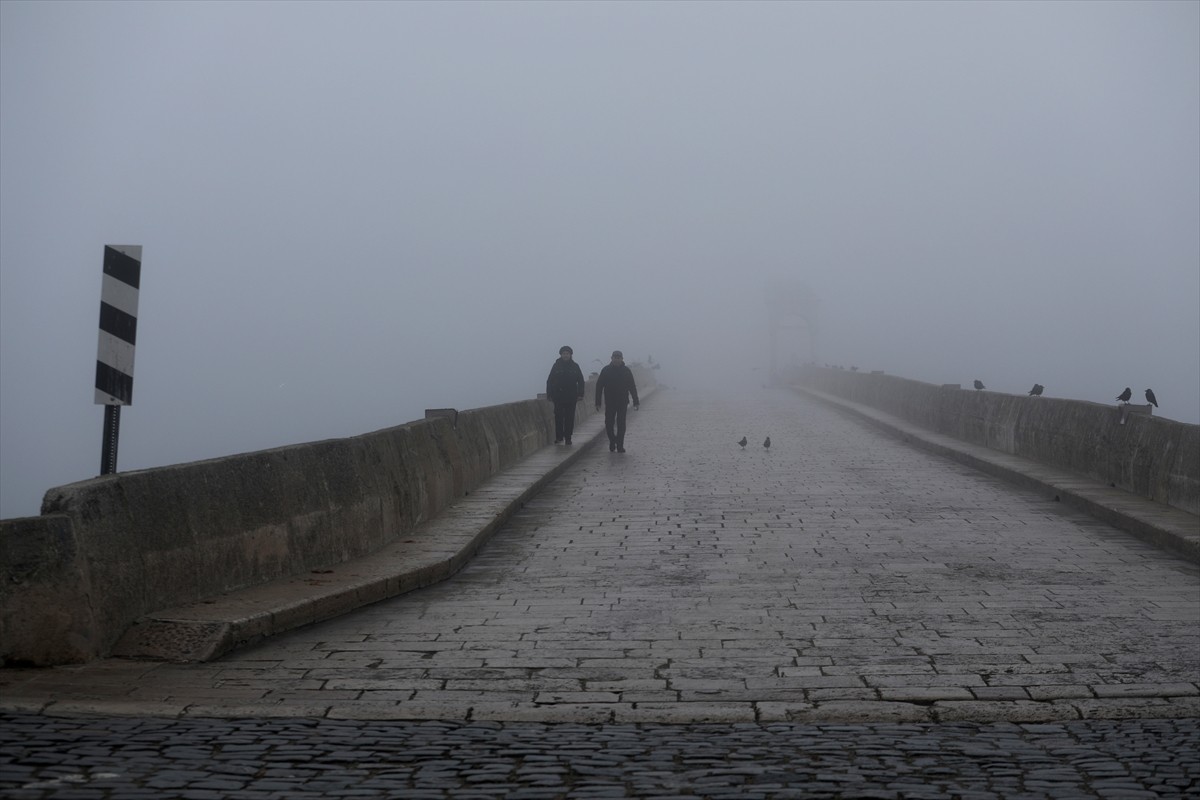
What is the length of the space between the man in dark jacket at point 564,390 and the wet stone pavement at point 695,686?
37.6 feet

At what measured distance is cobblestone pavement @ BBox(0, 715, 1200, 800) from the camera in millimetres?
4852

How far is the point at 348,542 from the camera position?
33.3 ft

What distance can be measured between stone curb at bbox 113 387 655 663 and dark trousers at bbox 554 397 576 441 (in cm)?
934

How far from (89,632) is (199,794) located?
2.38 meters

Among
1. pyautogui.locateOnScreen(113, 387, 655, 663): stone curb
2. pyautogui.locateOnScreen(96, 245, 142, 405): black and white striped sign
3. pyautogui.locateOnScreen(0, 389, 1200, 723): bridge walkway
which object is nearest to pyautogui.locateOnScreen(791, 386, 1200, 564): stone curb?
pyautogui.locateOnScreen(0, 389, 1200, 723): bridge walkway

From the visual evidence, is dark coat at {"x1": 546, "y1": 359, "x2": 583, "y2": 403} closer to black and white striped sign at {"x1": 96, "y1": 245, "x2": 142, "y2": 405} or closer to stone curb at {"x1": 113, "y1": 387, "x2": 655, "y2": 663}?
stone curb at {"x1": 113, "y1": 387, "x2": 655, "y2": 663}

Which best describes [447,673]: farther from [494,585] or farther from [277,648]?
[494,585]

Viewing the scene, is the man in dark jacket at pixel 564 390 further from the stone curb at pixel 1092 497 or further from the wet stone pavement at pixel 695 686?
the wet stone pavement at pixel 695 686

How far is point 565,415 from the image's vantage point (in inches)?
936

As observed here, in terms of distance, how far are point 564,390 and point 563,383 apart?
0.12 meters

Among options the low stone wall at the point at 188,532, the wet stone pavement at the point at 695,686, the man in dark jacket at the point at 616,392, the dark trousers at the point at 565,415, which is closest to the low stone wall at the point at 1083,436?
the wet stone pavement at the point at 695,686

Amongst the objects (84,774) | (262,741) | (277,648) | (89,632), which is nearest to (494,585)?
(277,648)

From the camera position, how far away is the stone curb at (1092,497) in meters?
11.3

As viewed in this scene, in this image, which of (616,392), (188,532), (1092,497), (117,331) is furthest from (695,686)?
(616,392)
